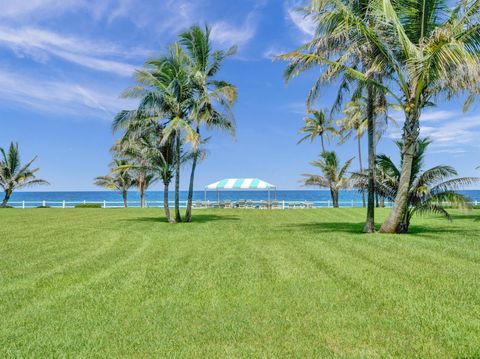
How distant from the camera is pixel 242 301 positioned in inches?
199

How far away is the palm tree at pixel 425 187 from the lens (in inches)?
478

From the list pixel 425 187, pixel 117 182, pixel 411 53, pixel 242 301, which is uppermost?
pixel 411 53

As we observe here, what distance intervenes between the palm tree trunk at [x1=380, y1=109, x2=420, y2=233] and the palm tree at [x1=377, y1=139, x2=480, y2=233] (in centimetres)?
22

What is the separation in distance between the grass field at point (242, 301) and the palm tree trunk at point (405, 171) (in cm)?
279

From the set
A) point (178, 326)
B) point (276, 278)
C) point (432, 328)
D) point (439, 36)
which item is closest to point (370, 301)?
point (432, 328)

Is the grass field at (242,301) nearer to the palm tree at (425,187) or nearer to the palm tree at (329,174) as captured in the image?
the palm tree at (425,187)

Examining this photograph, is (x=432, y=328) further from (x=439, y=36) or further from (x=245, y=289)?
(x=439, y=36)

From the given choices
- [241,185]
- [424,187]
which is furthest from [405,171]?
[241,185]

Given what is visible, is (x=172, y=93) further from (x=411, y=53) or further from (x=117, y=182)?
(x=117, y=182)

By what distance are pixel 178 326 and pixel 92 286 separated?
2.34 metres

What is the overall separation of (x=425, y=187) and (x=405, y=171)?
92cm

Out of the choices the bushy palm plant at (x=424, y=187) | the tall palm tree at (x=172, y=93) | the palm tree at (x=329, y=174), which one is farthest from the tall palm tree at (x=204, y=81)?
the palm tree at (x=329, y=174)

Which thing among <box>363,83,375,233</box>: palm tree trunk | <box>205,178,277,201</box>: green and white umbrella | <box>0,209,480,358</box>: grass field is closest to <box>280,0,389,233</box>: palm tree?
<box>363,83,375,233</box>: palm tree trunk

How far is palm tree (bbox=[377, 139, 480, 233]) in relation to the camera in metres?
12.1
